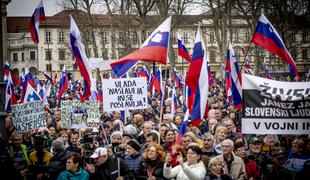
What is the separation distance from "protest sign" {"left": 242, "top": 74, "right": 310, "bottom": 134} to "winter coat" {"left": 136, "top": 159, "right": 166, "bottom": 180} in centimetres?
159

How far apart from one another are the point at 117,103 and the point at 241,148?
311 cm

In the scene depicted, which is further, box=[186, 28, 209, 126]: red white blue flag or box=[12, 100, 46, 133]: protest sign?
box=[12, 100, 46, 133]: protest sign

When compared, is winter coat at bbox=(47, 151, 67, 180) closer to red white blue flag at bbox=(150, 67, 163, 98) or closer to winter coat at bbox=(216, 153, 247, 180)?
winter coat at bbox=(216, 153, 247, 180)

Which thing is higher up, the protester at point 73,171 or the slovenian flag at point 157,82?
the slovenian flag at point 157,82

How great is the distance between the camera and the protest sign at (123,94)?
385 inches

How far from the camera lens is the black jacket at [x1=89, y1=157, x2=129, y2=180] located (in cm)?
709

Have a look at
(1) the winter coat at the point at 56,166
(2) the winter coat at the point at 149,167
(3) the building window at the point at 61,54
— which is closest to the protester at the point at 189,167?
(2) the winter coat at the point at 149,167

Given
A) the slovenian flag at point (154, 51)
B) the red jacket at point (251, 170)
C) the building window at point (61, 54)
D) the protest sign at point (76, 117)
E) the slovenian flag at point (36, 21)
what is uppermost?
the building window at point (61, 54)

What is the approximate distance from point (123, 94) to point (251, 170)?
3477 mm

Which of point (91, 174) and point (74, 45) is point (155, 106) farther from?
point (91, 174)

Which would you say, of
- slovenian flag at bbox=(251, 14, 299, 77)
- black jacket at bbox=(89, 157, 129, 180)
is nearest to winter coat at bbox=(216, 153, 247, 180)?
black jacket at bbox=(89, 157, 129, 180)

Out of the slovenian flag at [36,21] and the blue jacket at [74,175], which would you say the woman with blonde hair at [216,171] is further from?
the slovenian flag at [36,21]

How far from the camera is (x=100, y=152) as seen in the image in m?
7.16

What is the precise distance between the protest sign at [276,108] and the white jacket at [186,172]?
140 centimetres
